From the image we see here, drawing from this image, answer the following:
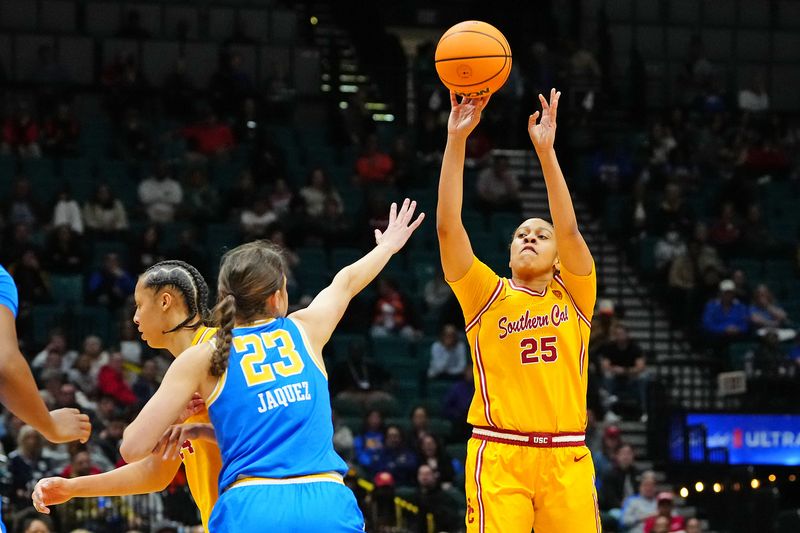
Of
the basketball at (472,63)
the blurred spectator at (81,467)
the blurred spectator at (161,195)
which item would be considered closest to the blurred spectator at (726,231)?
the blurred spectator at (161,195)

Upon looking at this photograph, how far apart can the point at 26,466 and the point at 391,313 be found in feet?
19.0

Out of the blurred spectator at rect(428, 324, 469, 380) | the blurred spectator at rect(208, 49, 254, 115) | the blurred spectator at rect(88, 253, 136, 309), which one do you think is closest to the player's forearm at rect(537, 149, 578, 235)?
the blurred spectator at rect(428, 324, 469, 380)

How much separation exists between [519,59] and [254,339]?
→ 63.5 feet

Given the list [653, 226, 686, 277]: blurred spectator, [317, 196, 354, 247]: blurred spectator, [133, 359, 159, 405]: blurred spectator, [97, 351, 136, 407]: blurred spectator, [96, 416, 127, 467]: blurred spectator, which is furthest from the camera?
[653, 226, 686, 277]: blurred spectator

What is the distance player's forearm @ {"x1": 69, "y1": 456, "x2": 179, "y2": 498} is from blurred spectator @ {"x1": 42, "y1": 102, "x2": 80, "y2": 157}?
1451cm

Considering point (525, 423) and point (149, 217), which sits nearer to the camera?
point (525, 423)

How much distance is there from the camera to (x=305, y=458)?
5031 millimetres

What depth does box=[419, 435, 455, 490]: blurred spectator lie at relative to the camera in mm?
14805

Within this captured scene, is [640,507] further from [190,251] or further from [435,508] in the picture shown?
[190,251]

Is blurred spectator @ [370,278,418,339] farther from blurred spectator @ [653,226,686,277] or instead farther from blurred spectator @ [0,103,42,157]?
blurred spectator @ [0,103,42,157]

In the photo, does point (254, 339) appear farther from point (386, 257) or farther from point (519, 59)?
point (519, 59)

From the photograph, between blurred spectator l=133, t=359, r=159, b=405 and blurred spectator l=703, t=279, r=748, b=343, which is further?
blurred spectator l=703, t=279, r=748, b=343

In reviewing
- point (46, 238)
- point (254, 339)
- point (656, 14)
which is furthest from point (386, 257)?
point (656, 14)

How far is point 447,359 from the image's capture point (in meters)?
16.9
